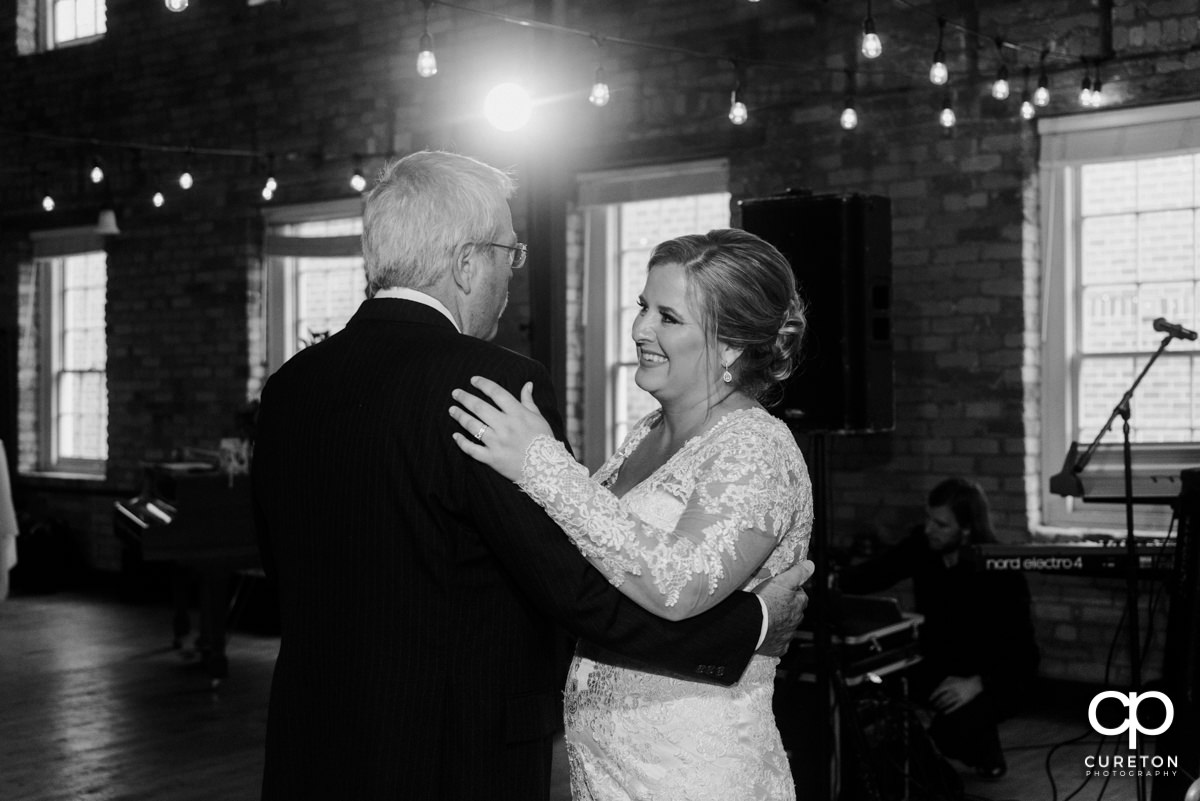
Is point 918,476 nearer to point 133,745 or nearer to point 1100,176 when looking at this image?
point 1100,176

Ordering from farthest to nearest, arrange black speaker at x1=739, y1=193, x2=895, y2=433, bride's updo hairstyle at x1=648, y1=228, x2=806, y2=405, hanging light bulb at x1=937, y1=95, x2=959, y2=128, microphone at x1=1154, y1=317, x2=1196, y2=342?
hanging light bulb at x1=937, y1=95, x2=959, y2=128 < black speaker at x1=739, y1=193, x2=895, y2=433 < microphone at x1=1154, y1=317, x2=1196, y2=342 < bride's updo hairstyle at x1=648, y1=228, x2=806, y2=405

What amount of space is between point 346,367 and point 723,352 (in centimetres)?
68

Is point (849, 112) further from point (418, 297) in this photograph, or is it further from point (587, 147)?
point (418, 297)

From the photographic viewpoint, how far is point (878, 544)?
20.2 ft

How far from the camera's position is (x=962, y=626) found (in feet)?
16.1

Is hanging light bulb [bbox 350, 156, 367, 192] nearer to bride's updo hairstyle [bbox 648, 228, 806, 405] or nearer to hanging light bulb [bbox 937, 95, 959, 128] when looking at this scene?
hanging light bulb [bbox 937, 95, 959, 128]

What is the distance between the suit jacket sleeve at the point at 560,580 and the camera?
168 centimetres

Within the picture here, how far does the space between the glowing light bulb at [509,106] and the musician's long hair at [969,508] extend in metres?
2.54

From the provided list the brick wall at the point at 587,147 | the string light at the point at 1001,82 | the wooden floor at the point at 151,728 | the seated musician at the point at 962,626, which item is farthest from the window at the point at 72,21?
the seated musician at the point at 962,626

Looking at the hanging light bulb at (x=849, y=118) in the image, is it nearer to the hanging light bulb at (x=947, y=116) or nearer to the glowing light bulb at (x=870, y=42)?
the hanging light bulb at (x=947, y=116)

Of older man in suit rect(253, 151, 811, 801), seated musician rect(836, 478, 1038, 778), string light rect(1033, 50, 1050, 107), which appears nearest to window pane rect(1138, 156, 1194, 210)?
string light rect(1033, 50, 1050, 107)

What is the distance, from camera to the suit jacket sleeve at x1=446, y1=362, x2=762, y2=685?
5.50 ft

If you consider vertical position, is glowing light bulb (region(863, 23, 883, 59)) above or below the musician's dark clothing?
above

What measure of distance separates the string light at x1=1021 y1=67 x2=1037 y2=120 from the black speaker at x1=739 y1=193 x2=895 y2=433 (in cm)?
122
